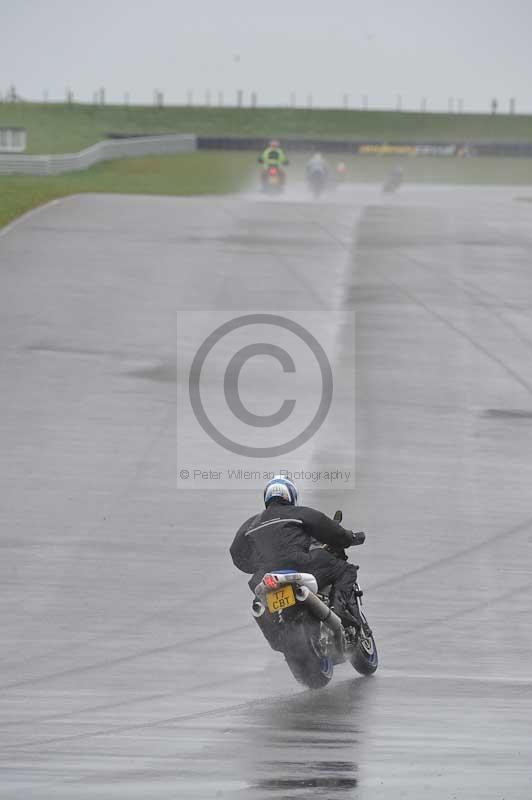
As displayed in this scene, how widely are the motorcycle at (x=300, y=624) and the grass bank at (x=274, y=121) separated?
80.6 m

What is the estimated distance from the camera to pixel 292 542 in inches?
391

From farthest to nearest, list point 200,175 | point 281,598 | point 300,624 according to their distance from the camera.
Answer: point 200,175 < point 300,624 < point 281,598

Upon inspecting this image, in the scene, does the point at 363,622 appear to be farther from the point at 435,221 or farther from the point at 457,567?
the point at 435,221

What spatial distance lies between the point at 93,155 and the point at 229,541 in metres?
45.8

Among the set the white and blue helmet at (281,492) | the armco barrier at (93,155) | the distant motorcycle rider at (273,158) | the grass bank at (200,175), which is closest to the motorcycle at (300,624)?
the white and blue helmet at (281,492)

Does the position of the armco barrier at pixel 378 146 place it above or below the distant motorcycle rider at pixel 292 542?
above

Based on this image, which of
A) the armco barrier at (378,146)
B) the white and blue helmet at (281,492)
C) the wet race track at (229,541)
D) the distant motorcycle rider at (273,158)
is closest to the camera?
the wet race track at (229,541)

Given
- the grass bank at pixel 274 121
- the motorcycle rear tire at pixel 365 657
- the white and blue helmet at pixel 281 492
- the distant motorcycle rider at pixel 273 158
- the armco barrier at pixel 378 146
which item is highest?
the grass bank at pixel 274 121

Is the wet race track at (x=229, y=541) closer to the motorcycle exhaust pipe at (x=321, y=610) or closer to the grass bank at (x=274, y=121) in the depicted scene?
the motorcycle exhaust pipe at (x=321, y=610)

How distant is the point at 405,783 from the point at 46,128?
3165 inches

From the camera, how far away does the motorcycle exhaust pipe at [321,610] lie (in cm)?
964

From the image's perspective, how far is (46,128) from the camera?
84.9 m

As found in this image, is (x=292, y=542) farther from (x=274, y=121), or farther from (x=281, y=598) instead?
(x=274, y=121)

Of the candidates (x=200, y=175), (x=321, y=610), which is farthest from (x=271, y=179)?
(x=321, y=610)
